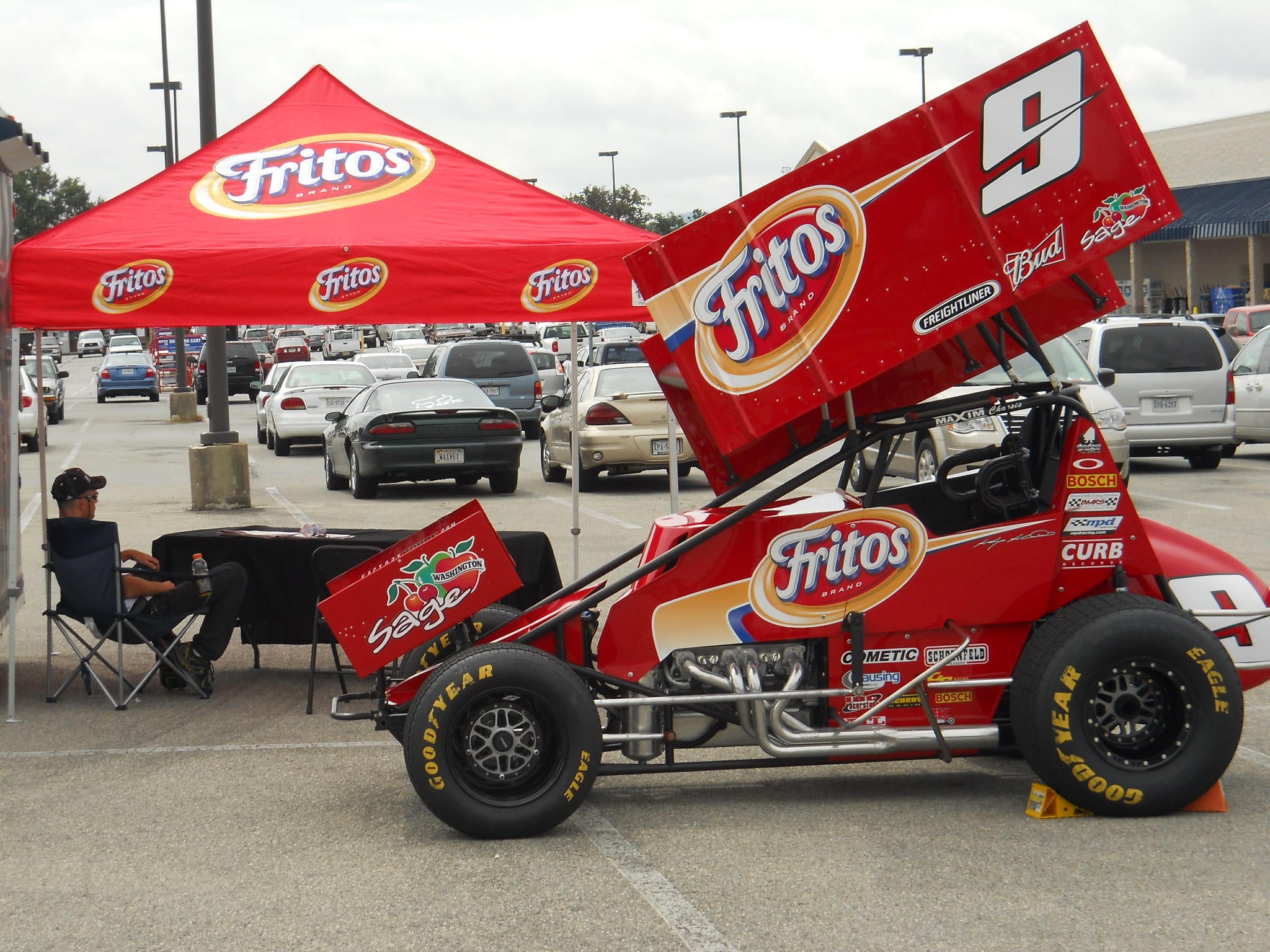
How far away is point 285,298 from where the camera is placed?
7328 millimetres

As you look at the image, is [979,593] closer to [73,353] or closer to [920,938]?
[920,938]

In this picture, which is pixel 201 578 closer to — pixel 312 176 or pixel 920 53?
pixel 312 176

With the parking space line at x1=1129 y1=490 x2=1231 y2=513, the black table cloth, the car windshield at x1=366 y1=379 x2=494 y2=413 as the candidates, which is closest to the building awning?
the parking space line at x1=1129 y1=490 x2=1231 y2=513

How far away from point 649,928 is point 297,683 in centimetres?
432

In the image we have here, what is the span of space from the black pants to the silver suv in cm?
1255

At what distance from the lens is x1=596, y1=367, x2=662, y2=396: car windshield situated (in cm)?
1770

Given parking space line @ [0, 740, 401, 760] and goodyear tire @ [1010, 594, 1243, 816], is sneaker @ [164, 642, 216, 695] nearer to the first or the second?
parking space line @ [0, 740, 401, 760]

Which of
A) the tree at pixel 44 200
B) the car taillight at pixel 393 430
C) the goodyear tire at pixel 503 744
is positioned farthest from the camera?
the tree at pixel 44 200

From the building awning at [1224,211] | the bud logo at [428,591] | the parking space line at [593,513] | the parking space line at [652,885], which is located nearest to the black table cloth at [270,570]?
the bud logo at [428,591]

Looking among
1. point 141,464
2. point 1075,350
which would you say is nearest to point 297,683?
point 1075,350

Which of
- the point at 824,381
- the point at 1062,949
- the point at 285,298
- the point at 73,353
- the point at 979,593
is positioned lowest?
the point at 1062,949

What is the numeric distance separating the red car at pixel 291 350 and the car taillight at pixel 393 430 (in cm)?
3751

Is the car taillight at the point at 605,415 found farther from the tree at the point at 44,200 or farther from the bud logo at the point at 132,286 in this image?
the tree at the point at 44,200

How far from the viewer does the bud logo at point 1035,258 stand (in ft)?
17.2
